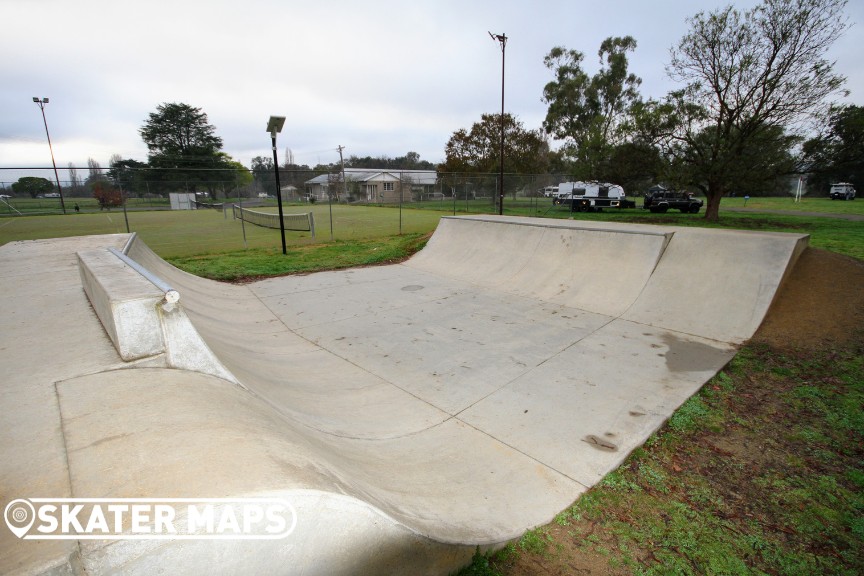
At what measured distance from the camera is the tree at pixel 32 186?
36.3 ft

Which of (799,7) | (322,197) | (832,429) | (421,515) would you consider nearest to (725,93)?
(799,7)

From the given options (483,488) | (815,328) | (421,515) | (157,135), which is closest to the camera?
(421,515)

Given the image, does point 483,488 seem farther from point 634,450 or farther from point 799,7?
point 799,7

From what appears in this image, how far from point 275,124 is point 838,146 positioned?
21776mm

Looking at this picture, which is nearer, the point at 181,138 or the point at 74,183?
the point at 74,183

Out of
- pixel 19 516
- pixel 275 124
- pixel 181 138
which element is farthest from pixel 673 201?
pixel 181 138

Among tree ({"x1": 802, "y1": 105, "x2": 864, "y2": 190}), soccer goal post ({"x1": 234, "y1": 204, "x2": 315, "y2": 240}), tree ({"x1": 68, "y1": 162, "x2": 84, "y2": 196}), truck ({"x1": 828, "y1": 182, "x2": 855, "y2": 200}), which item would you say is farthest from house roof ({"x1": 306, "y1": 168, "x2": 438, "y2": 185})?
truck ({"x1": 828, "y1": 182, "x2": 855, "y2": 200})

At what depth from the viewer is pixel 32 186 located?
11711 mm

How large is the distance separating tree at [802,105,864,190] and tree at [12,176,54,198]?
27762mm

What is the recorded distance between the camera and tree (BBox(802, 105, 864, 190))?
609 inches

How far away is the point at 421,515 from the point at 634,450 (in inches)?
75.3

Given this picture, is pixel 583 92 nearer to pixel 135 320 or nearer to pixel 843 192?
pixel 843 192

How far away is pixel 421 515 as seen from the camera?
7.22ft

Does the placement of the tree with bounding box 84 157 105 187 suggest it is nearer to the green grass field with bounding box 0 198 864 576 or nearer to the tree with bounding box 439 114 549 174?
the green grass field with bounding box 0 198 864 576
